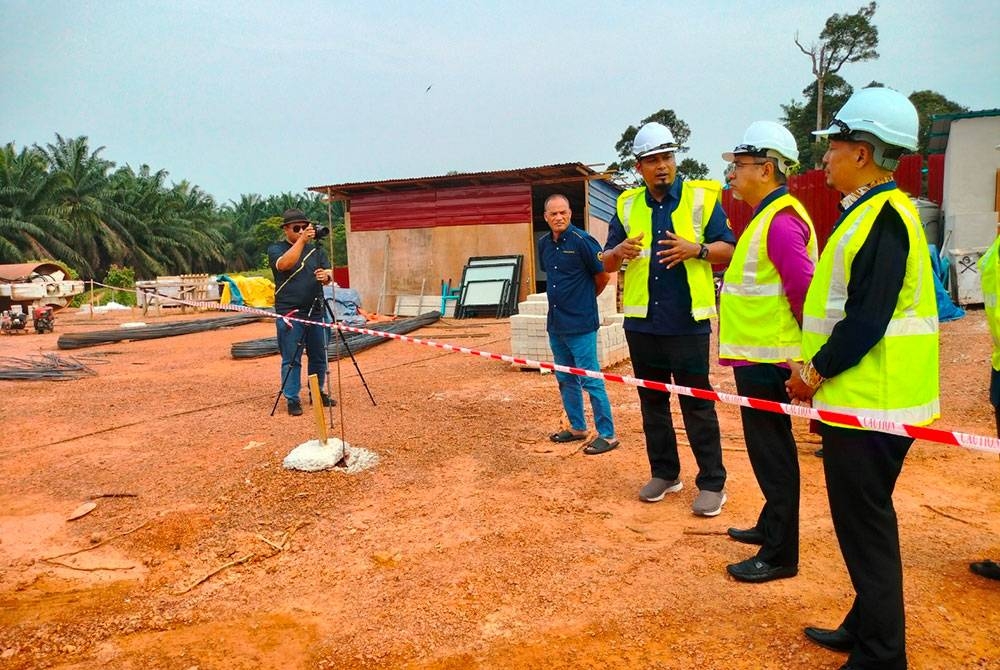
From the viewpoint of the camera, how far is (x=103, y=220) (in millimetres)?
32625

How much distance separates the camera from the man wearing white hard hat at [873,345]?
6.43 ft

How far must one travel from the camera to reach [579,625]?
261 centimetres

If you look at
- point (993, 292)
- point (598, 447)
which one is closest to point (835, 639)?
point (993, 292)

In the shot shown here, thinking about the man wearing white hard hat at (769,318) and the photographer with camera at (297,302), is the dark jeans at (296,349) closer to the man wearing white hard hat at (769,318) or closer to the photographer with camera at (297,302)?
the photographer with camera at (297,302)

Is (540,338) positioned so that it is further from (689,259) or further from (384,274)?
(384,274)

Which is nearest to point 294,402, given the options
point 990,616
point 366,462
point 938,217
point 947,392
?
point 366,462

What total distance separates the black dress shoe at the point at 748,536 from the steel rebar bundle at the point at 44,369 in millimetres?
9313

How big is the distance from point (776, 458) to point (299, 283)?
4.91 m

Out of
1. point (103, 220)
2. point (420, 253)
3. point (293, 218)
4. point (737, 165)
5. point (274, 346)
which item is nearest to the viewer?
point (737, 165)

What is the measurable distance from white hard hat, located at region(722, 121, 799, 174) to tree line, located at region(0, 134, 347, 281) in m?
27.2

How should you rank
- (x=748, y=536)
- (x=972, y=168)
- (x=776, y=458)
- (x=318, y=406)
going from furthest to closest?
(x=972, y=168), (x=318, y=406), (x=748, y=536), (x=776, y=458)

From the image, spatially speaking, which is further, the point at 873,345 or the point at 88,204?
the point at 88,204

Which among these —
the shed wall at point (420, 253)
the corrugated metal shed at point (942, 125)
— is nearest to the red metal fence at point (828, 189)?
the corrugated metal shed at point (942, 125)

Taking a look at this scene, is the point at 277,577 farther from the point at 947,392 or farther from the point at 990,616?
the point at 947,392
